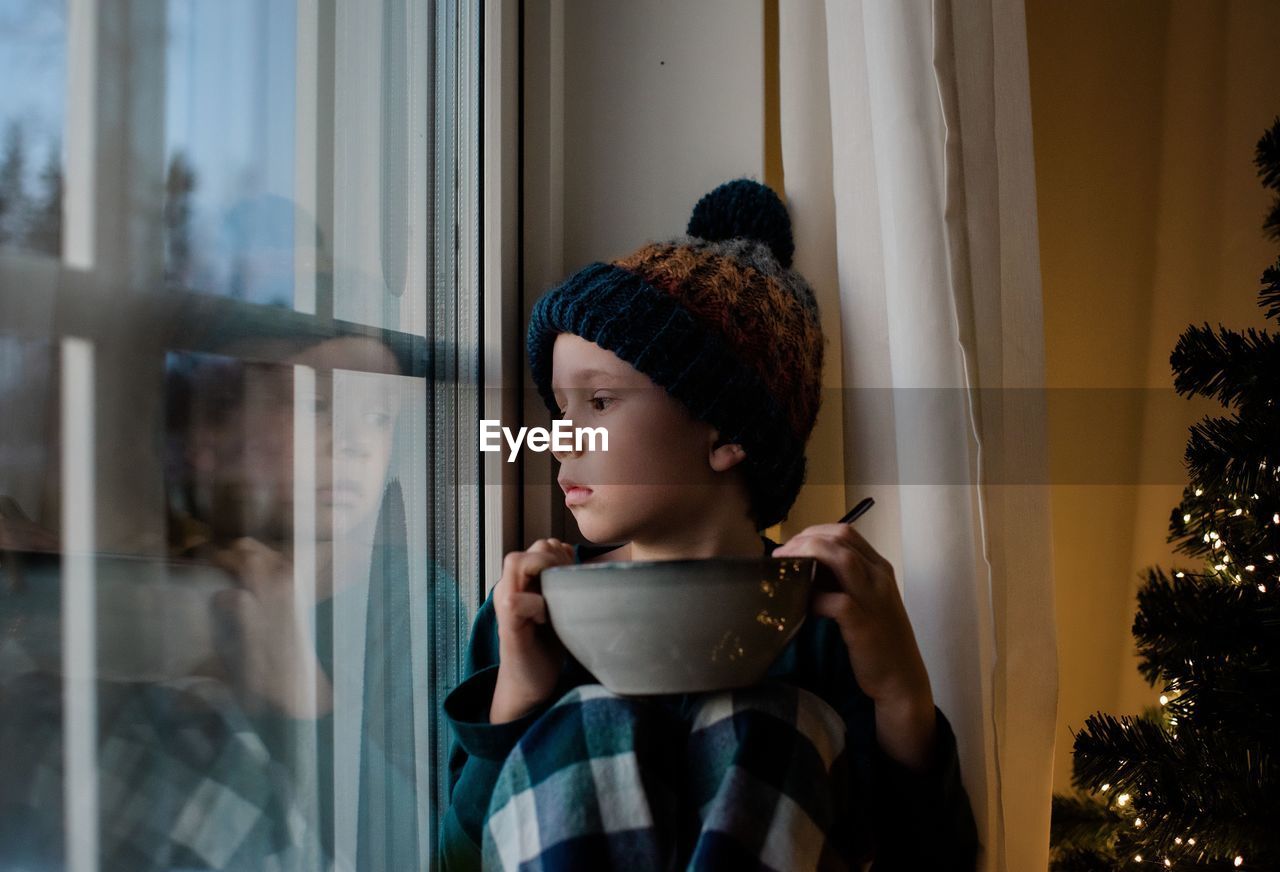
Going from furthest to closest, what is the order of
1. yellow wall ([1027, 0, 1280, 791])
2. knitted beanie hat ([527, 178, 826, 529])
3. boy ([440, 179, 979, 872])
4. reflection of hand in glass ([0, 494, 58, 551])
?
1. yellow wall ([1027, 0, 1280, 791])
2. knitted beanie hat ([527, 178, 826, 529])
3. boy ([440, 179, 979, 872])
4. reflection of hand in glass ([0, 494, 58, 551])

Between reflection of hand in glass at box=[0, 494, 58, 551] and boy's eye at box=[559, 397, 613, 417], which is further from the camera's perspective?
boy's eye at box=[559, 397, 613, 417]

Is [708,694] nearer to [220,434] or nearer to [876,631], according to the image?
[876,631]

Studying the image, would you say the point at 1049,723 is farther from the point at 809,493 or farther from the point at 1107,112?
the point at 1107,112

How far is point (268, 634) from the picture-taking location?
1.67 feet

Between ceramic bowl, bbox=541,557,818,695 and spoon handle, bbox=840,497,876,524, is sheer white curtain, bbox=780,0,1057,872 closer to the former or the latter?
spoon handle, bbox=840,497,876,524

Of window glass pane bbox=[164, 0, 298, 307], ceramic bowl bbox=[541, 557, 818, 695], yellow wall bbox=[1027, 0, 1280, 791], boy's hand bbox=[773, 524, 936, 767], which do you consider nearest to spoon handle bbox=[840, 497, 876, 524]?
boy's hand bbox=[773, 524, 936, 767]

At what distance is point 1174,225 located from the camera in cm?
135

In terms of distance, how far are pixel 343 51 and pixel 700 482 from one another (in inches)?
15.7

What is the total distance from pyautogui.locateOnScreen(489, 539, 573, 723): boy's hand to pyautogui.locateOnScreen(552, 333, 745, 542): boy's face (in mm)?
90

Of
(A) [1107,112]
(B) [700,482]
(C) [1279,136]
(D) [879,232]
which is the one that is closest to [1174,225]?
(A) [1107,112]

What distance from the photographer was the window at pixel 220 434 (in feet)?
1.26

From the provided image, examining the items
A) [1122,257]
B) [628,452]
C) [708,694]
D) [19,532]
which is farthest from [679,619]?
[1122,257]

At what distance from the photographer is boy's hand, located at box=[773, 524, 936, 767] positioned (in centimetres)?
56

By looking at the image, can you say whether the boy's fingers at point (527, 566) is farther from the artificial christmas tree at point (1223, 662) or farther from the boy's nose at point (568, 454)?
the artificial christmas tree at point (1223, 662)
